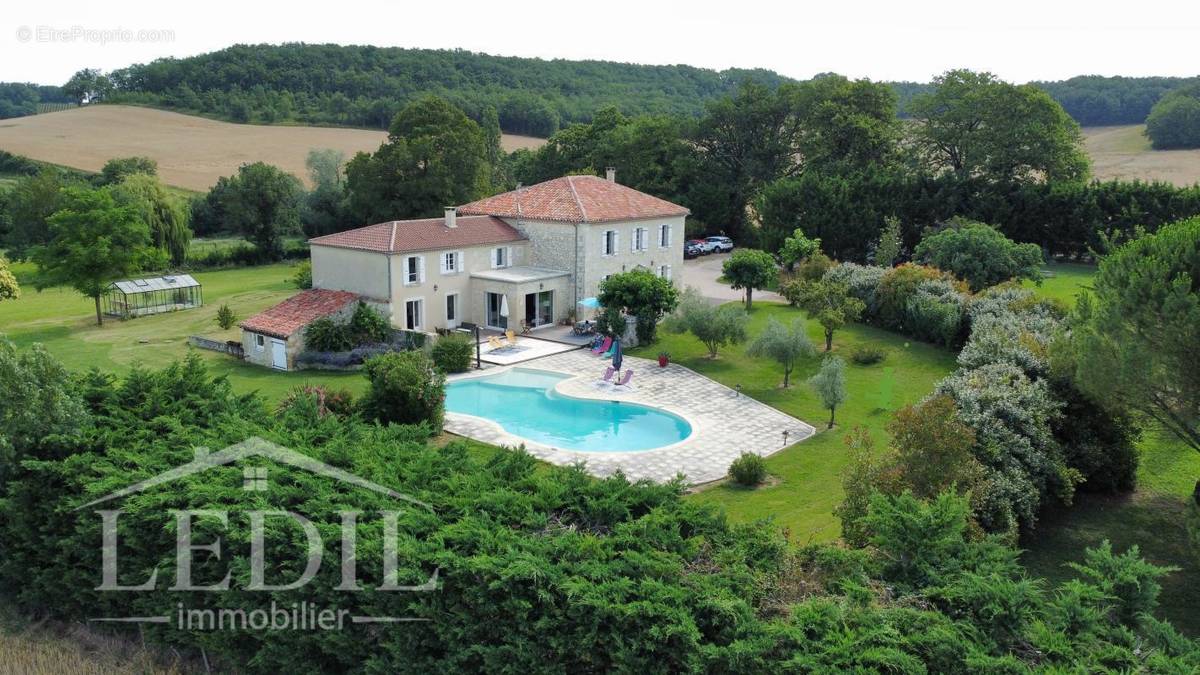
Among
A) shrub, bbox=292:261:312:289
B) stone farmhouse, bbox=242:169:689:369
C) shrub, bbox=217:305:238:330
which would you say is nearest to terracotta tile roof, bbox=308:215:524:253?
stone farmhouse, bbox=242:169:689:369

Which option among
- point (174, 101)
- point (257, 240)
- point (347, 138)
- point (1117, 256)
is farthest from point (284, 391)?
point (174, 101)

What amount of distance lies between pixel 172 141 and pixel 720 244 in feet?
177

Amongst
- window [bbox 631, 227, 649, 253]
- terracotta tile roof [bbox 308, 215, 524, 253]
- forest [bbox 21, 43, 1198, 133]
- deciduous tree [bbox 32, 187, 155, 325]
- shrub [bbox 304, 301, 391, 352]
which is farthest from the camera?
forest [bbox 21, 43, 1198, 133]

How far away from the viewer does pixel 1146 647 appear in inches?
395

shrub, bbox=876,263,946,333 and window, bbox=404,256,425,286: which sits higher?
window, bbox=404,256,425,286

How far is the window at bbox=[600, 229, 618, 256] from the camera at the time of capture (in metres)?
37.9

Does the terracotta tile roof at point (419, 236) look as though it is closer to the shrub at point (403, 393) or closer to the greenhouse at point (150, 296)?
the shrub at point (403, 393)

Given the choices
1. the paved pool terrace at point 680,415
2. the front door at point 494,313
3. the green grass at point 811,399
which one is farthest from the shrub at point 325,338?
the green grass at point 811,399

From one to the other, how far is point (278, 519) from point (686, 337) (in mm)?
24257

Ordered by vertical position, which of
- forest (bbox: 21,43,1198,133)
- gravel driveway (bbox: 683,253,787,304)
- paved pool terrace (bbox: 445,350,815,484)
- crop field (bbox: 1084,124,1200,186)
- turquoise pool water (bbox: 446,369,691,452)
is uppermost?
forest (bbox: 21,43,1198,133)

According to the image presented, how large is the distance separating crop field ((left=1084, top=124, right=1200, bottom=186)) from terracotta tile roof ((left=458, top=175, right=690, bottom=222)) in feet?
124

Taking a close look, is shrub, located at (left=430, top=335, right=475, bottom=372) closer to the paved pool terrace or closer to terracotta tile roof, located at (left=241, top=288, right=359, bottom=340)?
the paved pool terrace

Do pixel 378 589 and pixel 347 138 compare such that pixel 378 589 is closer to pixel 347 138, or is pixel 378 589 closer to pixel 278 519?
pixel 278 519

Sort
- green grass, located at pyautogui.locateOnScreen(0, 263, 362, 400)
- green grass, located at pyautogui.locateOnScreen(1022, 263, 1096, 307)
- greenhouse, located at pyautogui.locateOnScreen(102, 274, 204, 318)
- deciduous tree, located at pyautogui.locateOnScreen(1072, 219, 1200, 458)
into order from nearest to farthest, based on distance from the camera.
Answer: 1. deciduous tree, located at pyautogui.locateOnScreen(1072, 219, 1200, 458)
2. green grass, located at pyautogui.locateOnScreen(0, 263, 362, 400)
3. greenhouse, located at pyautogui.locateOnScreen(102, 274, 204, 318)
4. green grass, located at pyautogui.locateOnScreen(1022, 263, 1096, 307)
